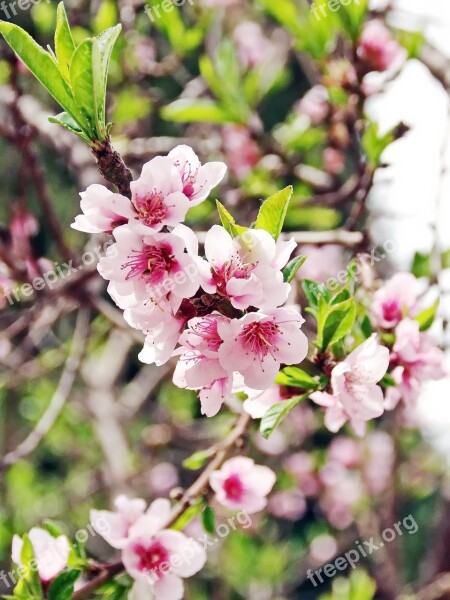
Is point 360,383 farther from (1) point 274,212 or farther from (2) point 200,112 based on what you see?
(2) point 200,112

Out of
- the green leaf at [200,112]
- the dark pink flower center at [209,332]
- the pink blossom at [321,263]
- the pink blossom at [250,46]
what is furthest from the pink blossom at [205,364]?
the pink blossom at [250,46]

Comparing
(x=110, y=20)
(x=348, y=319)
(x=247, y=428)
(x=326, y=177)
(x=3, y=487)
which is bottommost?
(x=3, y=487)

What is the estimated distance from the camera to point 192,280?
→ 84 centimetres

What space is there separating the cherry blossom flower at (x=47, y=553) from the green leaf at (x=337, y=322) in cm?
63

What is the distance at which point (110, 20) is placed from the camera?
2.29m

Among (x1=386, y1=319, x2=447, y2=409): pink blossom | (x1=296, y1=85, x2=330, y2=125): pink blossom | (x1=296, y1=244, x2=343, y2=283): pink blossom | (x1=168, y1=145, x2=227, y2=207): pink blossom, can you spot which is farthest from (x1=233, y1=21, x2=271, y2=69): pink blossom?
(x1=168, y1=145, x2=227, y2=207): pink blossom

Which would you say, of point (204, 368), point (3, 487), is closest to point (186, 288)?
point (204, 368)

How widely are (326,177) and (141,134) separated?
1.20 m

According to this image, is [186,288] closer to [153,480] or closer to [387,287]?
[387,287]

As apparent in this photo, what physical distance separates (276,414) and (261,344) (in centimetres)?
16

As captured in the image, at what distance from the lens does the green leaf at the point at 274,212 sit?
90 cm

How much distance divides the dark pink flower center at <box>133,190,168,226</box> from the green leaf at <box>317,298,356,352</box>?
1.11ft

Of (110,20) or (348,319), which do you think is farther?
(110,20)

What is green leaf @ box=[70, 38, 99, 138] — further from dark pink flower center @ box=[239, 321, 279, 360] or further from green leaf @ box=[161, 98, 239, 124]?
green leaf @ box=[161, 98, 239, 124]
